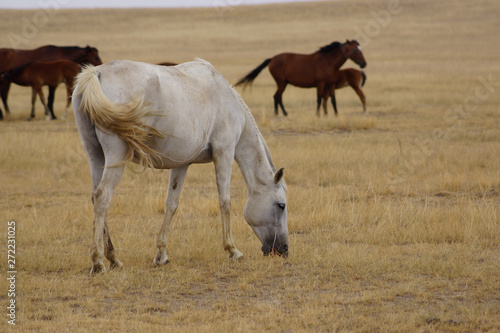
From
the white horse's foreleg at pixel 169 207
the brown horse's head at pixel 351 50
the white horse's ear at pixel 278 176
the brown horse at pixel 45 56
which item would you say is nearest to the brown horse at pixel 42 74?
the brown horse at pixel 45 56

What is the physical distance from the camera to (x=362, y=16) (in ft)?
209

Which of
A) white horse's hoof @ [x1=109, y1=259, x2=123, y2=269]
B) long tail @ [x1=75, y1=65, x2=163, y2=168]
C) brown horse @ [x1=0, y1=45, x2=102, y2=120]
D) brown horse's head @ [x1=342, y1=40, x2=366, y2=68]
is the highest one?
brown horse's head @ [x1=342, y1=40, x2=366, y2=68]

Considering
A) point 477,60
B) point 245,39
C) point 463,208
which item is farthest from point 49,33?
point 463,208

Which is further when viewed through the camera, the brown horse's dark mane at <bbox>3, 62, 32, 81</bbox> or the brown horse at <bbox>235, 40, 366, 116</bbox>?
the brown horse at <bbox>235, 40, 366, 116</bbox>

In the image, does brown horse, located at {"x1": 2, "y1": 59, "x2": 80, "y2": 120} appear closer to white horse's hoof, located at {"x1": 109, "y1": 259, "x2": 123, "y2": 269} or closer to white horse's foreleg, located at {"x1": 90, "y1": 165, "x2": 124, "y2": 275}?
white horse's hoof, located at {"x1": 109, "y1": 259, "x2": 123, "y2": 269}

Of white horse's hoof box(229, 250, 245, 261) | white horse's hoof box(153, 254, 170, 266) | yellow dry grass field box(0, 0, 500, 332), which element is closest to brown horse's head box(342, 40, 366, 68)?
yellow dry grass field box(0, 0, 500, 332)

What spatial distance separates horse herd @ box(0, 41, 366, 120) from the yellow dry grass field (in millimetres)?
799

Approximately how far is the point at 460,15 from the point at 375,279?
61898 millimetres

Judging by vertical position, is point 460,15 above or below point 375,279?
above

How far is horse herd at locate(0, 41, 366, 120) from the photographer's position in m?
15.9

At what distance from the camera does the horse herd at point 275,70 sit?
15.9m

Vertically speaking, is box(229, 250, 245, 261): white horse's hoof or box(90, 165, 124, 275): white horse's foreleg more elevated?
box(90, 165, 124, 275): white horse's foreleg

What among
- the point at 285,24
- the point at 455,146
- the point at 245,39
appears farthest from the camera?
the point at 285,24

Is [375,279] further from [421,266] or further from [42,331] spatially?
[42,331]
